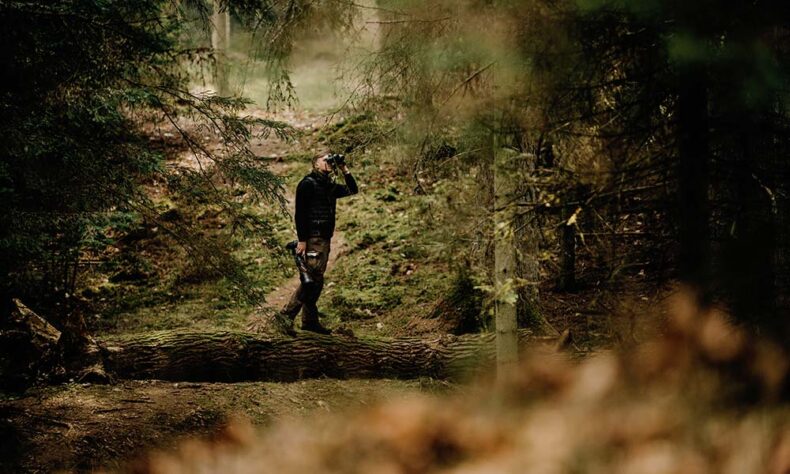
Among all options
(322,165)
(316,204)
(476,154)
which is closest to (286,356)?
(316,204)

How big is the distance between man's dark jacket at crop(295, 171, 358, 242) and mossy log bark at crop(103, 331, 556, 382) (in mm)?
1371

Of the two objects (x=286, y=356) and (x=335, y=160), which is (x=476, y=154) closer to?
(x=335, y=160)

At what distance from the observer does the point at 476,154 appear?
21.1ft

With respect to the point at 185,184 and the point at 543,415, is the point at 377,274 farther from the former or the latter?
the point at 543,415

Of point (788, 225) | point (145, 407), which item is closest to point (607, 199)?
point (788, 225)

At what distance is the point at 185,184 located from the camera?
22.6ft

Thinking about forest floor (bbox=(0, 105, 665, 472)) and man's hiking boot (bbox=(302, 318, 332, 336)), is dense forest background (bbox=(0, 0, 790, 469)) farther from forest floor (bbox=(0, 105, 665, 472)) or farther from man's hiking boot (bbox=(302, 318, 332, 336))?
man's hiking boot (bbox=(302, 318, 332, 336))

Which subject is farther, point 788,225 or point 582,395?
point 788,225

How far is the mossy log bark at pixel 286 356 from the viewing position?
7809 millimetres

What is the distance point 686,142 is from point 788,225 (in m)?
0.78

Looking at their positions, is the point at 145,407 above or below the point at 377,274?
below

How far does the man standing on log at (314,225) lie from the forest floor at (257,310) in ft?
1.47

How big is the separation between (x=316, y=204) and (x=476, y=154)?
2.68 metres

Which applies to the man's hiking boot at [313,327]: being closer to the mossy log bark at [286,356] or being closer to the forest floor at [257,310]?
the mossy log bark at [286,356]
